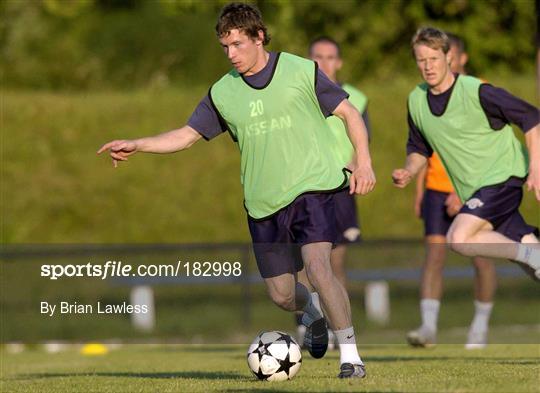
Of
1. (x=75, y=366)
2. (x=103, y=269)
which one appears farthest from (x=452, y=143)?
(x=103, y=269)

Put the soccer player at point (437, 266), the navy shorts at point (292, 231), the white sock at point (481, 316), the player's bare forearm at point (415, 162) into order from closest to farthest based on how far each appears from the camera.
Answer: the navy shorts at point (292, 231), the player's bare forearm at point (415, 162), the soccer player at point (437, 266), the white sock at point (481, 316)

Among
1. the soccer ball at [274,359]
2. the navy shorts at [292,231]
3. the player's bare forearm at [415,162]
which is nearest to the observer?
the navy shorts at [292,231]

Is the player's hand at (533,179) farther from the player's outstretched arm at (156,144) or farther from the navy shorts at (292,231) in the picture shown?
the player's outstretched arm at (156,144)

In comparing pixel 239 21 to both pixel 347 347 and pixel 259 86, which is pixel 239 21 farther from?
pixel 347 347

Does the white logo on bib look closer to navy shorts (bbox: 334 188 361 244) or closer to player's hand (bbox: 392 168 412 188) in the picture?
player's hand (bbox: 392 168 412 188)

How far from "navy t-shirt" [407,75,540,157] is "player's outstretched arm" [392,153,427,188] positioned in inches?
2.3

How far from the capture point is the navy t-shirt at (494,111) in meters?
9.65

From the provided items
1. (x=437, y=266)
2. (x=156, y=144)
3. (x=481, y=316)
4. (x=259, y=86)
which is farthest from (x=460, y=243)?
(x=481, y=316)

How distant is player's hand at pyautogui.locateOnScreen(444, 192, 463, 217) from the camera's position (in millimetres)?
12172

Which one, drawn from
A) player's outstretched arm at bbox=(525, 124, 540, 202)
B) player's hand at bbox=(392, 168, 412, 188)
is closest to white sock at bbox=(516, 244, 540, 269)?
player's outstretched arm at bbox=(525, 124, 540, 202)

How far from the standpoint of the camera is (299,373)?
9.26 meters

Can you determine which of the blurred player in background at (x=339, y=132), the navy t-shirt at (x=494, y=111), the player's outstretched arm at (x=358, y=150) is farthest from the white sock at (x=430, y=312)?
the player's outstretched arm at (x=358, y=150)

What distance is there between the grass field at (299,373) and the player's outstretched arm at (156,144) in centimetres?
148

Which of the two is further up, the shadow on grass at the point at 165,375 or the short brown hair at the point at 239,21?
the short brown hair at the point at 239,21
